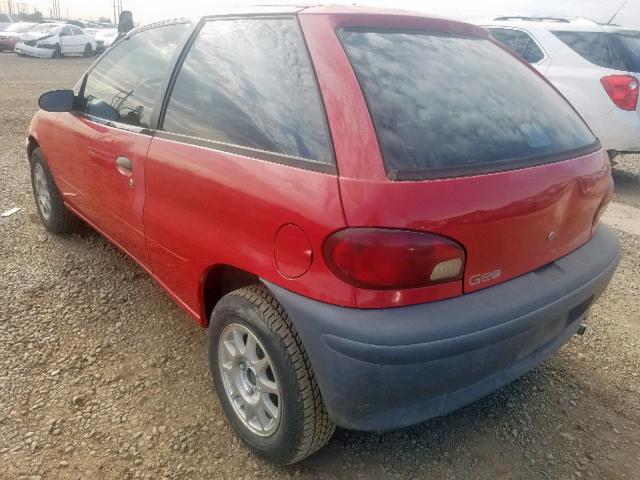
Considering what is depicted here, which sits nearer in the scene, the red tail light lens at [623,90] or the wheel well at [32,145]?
the wheel well at [32,145]

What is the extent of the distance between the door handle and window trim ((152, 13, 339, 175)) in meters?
0.25

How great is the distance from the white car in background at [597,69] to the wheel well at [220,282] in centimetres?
478

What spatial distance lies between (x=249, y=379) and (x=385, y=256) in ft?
2.90

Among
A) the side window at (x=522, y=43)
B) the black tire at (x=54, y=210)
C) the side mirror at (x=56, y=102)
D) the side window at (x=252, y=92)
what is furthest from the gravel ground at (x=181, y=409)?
the side window at (x=522, y=43)

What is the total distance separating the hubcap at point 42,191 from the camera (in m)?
3.84

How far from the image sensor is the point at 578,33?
611 centimetres

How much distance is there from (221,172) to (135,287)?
1620mm

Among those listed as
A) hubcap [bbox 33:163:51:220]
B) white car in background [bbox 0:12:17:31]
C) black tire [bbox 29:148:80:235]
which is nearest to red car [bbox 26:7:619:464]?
black tire [bbox 29:148:80:235]

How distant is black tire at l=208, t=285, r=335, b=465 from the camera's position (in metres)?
1.77

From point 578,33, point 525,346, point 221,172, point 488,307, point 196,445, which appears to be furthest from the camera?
point 578,33

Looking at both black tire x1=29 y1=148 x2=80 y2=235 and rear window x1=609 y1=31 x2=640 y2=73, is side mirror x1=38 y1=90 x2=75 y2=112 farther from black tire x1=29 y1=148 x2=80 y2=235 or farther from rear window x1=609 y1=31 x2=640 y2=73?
rear window x1=609 y1=31 x2=640 y2=73

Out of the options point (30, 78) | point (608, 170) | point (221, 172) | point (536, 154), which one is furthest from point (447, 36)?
point (30, 78)

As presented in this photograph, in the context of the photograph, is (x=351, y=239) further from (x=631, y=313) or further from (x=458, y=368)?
(x=631, y=313)

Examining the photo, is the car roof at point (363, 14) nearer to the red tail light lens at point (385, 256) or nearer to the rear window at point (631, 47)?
the red tail light lens at point (385, 256)
